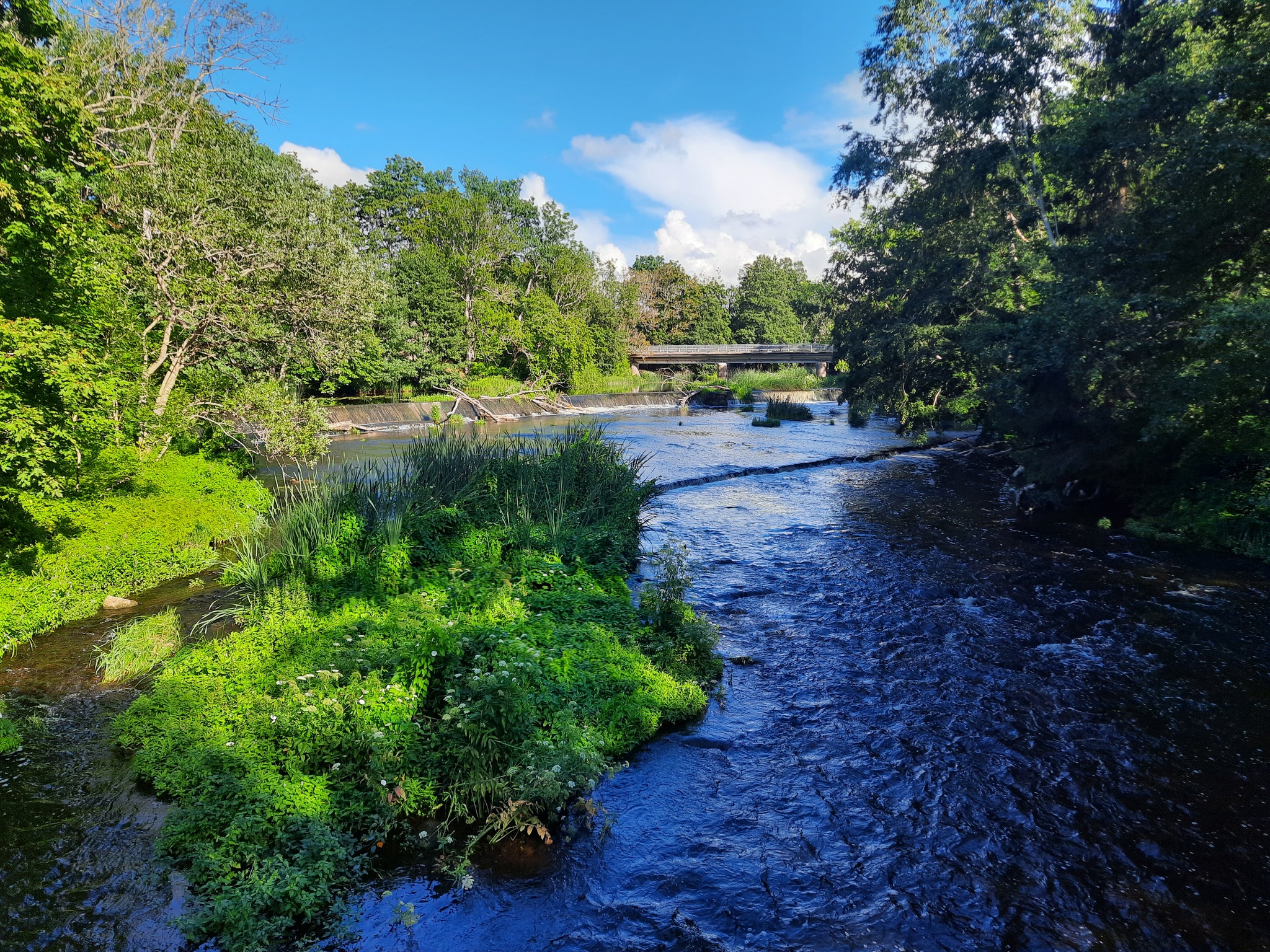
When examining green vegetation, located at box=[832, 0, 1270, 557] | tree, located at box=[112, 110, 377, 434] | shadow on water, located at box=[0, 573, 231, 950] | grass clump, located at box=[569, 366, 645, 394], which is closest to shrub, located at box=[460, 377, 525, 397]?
grass clump, located at box=[569, 366, 645, 394]

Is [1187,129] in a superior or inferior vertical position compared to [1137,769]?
superior

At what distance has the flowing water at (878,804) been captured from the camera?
442cm

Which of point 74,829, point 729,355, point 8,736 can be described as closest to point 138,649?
point 8,736

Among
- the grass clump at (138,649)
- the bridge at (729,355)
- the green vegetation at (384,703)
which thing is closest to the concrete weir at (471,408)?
the bridge at (729,355)

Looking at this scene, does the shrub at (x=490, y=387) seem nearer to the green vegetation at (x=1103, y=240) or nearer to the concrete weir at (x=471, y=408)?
the concrete weir at (x=471, y=408)

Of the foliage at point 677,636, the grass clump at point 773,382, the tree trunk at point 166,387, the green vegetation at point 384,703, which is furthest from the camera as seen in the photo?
the grass clump at point 773,382

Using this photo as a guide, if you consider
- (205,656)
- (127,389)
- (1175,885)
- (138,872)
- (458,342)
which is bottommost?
(1175,885)

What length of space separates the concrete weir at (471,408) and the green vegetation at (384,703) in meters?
18.5

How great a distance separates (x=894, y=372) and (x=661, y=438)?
37.3ft

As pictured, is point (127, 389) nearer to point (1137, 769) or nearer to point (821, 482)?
point (1137, 769)

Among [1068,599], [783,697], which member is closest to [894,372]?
[1068,599]

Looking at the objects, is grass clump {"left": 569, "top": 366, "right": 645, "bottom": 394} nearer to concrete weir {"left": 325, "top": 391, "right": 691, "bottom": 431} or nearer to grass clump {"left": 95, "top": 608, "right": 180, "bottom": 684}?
A: concrete weir {"left": 325, "top": 391, "right": 691, "bottom": 431}

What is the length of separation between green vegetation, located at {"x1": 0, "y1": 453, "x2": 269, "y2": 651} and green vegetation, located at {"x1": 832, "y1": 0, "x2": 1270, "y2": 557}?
1799cm

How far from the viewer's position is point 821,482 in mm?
22125
